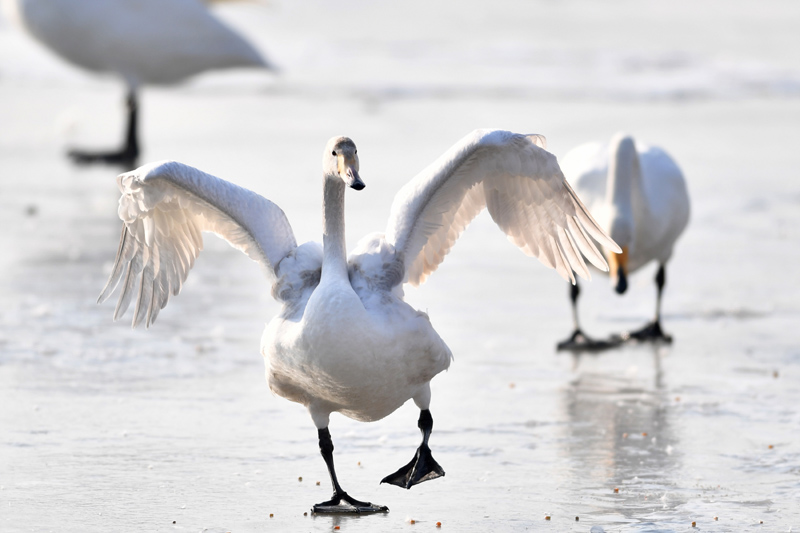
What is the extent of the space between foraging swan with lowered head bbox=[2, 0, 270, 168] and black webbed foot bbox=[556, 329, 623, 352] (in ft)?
20.9

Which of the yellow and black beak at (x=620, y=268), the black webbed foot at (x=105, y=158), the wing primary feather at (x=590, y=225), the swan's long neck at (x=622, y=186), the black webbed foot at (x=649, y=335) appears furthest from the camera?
the black webbed foot at (x=105, y=158)

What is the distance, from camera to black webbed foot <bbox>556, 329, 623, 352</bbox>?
7.10 meters

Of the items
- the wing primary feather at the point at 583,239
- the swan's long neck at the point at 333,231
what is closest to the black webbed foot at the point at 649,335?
the wing primary feather at the point at 583,239

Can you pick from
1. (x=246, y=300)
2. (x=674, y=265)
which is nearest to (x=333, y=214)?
(x=246, y=300)

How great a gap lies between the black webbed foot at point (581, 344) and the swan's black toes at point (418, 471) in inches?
89.1

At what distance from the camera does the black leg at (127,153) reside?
12.4 meters

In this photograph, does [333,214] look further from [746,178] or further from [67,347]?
[746,178]

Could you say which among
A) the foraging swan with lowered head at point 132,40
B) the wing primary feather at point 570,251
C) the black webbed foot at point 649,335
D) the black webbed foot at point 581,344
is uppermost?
the foraging swan with lowered head at point 132,40

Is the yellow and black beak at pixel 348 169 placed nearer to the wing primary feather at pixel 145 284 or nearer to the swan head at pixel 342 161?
the swan head at pixel 342 161

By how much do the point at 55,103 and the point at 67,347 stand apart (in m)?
10.2

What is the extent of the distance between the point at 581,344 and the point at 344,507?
2748 mm

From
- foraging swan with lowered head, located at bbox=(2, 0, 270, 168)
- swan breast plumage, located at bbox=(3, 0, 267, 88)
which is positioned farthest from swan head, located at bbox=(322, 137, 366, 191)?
swan breast plumage, located at bbox=(3, 0, 267, 88)

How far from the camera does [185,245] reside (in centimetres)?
564

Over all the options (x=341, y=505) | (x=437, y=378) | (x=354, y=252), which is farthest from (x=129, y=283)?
(x=437, y=378)
